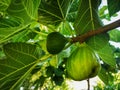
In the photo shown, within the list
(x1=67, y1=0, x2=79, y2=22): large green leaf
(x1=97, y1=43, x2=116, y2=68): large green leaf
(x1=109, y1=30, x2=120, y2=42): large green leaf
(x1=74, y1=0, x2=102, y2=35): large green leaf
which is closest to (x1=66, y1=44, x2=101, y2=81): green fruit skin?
(x1=74, y1=0, x2=102, y2=35): large green leaf

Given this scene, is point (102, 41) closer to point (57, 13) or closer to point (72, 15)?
point (57, 13)

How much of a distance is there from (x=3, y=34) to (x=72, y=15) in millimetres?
478

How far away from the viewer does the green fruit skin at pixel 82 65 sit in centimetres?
109

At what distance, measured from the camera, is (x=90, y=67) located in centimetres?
109

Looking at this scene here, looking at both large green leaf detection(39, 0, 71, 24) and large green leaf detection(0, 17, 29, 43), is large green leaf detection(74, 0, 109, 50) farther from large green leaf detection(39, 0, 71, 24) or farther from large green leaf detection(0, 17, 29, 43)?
large green leaf detection(0, 17, 29, 43)

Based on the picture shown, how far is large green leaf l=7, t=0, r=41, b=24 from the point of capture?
109 centimetres

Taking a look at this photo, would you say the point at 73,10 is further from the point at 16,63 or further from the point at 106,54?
the point at 16,63

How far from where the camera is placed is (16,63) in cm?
125

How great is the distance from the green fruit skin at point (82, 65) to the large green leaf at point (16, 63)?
19cm

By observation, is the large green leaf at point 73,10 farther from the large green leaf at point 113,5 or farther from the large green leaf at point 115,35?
the large green leaf at point 115,35

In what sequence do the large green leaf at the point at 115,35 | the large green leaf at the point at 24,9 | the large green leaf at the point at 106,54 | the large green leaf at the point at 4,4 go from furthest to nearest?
the large green leaf at the point at 115,35
the large green leaf at the point at 106,54
the large green leaf at the point at 4,4
the large green leaf at the point at 24,9

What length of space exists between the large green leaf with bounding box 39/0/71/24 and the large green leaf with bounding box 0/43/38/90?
12cm

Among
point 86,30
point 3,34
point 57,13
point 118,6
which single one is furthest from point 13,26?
point 118,6

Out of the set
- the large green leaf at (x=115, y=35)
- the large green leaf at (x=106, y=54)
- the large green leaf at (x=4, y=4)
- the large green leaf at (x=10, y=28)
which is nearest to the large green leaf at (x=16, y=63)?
the large green leaf at (x=10, y=28)
